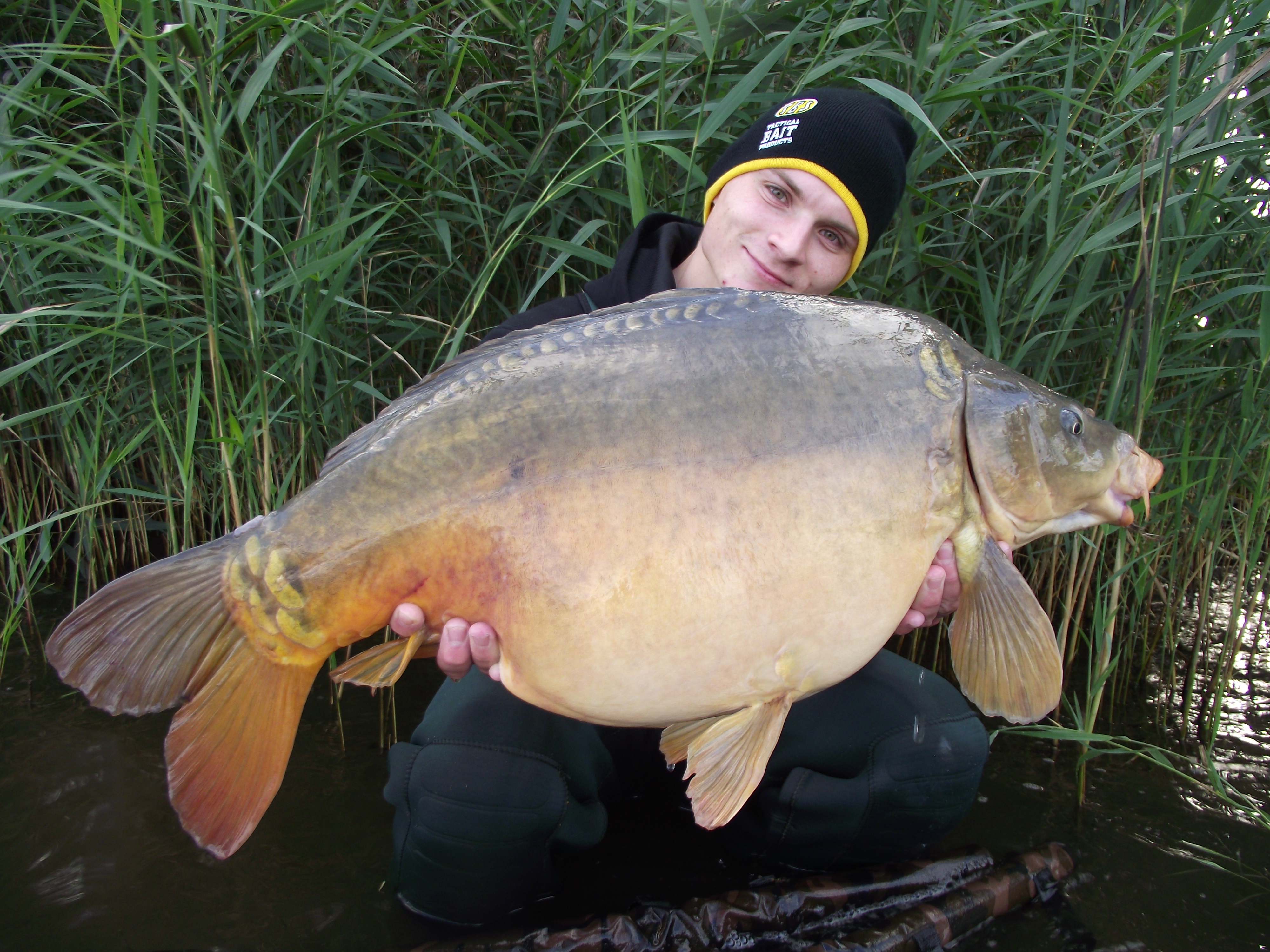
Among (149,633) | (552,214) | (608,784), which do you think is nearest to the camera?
(149,633)

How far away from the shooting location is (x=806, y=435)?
127cm

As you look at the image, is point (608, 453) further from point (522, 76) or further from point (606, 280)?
point (522, 76)

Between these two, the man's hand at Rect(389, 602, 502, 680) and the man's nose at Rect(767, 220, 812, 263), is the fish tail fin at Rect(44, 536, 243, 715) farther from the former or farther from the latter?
the man's nose at Rect(767, 220, 812, 263)

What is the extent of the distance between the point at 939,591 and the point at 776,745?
496 millimetres

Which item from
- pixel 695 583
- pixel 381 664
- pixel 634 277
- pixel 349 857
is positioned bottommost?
pixel 349 857

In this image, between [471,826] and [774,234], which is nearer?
[471,826]

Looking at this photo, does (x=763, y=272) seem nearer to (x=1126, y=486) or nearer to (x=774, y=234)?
(x=774, y=234)

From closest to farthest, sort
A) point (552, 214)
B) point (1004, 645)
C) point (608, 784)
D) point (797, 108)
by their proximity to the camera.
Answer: point (1004, 645)
point (608, 784)
point (797, 108)
point (552, 214)

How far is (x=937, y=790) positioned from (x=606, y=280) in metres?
1.25

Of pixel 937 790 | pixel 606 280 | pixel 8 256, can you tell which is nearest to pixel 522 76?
pixel 606 280

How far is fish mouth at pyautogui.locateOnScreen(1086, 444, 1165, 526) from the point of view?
1.41 meters

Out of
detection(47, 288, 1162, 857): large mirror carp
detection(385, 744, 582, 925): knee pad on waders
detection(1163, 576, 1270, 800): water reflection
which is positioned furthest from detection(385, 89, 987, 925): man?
detection(1163, 576, 1270, 800): water reflection

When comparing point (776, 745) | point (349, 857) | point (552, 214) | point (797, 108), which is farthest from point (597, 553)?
point (552, 214)

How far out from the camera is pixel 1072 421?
54.9 inches
